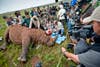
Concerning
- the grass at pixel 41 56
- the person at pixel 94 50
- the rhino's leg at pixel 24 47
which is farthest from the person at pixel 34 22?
the person at pixel 94 50

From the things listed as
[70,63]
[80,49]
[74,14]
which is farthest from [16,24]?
[80,49]

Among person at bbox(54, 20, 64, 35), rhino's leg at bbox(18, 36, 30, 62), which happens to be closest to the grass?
rhino's leg at bbox(18, 36, 30, 62)

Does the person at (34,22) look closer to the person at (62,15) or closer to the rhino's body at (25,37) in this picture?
the rhino's body at (25,37)

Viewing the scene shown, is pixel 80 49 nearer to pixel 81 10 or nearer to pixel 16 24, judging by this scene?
pixel 81 10

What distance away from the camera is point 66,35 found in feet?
Answer: 24.5

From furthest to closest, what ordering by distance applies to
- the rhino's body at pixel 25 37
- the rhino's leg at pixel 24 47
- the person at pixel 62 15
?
the person at pixel 62 15
the rhino's body at pixel 25 37
the rhino's leg at pixel 24 47

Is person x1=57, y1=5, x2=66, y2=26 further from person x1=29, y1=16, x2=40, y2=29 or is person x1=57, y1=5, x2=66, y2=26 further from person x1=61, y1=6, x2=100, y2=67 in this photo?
person x1=61, y1=6, x2=100, y2=67

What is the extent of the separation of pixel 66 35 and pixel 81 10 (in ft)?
2.93

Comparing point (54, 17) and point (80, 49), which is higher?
point (80, 49)

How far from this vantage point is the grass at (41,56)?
6866 millimetres

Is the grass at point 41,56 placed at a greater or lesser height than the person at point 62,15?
lesser

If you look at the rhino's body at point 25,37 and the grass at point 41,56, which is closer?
the grass at point 41,56

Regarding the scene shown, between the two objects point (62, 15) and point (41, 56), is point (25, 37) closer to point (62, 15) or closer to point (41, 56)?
point (41, 56)

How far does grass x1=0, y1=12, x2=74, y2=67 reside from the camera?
22.5ft
